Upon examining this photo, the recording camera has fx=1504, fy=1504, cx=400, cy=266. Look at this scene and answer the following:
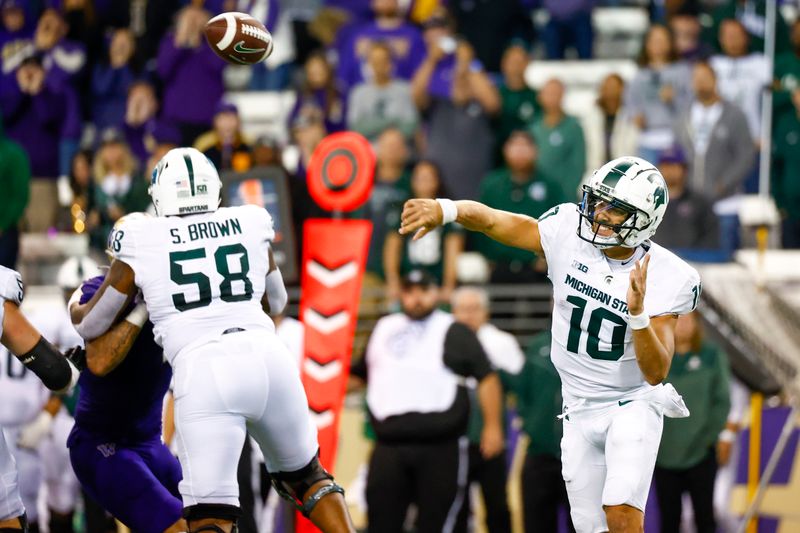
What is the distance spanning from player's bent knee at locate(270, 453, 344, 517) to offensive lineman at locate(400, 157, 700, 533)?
110 cm

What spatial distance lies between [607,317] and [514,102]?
6268 millimetres

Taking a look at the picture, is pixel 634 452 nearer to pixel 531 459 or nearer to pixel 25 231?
pixel 531 459

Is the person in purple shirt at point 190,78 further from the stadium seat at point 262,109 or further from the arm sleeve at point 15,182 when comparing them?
the arm sleeve at point 15,182

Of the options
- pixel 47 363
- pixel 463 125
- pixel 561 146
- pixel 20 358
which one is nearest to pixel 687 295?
pixel 47 363

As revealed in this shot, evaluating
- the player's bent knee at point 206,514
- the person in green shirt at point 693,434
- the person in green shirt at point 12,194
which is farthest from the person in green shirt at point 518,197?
the player's bent knee at point 206,514

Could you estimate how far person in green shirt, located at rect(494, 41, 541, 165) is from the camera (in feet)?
41.7

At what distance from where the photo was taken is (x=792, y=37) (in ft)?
42.0

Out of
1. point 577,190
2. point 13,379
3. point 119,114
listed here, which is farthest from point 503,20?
point 13,379

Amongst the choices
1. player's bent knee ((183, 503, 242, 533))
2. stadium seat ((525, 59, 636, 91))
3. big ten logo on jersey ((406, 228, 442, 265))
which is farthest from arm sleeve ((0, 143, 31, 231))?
player's bent knee ((183, 503, 242, 533))

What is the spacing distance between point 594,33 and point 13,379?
22.8 feet

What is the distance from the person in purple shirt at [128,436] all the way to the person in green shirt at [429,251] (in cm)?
445

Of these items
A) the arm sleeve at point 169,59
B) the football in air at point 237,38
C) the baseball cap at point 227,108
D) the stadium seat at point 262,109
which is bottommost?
the stadium seat at point 262,109

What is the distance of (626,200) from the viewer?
6605 millimetres

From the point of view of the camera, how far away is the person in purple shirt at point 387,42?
1325 centimetres
